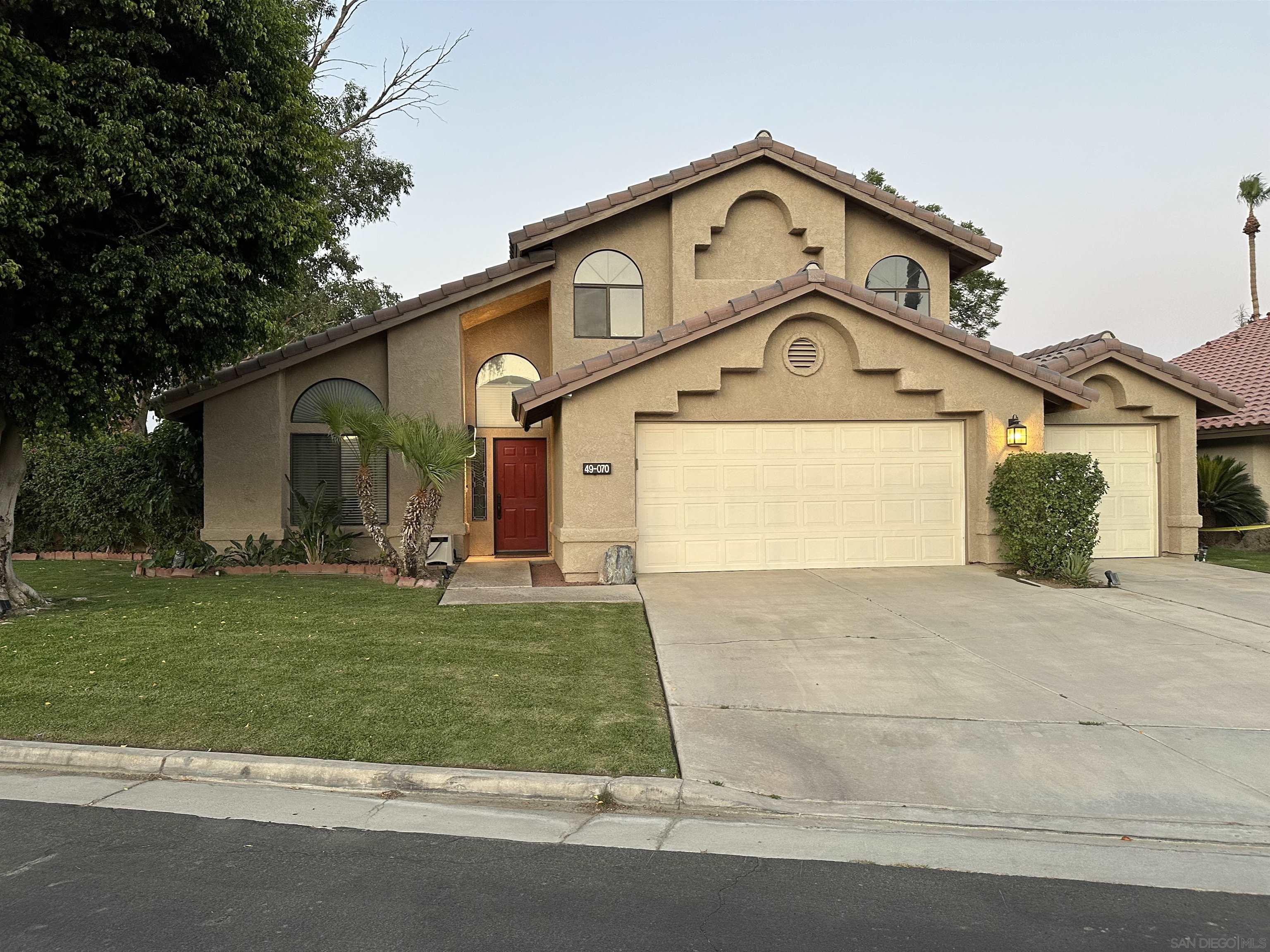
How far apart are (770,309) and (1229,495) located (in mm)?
10765

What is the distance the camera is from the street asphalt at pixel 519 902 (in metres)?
3.41

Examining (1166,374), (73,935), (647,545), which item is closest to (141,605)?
(647,545)

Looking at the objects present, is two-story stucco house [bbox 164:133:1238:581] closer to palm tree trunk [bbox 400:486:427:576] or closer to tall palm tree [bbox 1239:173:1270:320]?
palm tree trunk [bbox 400:486:427:576]

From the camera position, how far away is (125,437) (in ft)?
53.5

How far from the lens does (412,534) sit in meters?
12.5

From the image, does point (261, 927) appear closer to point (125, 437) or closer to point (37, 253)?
point (37, 253)

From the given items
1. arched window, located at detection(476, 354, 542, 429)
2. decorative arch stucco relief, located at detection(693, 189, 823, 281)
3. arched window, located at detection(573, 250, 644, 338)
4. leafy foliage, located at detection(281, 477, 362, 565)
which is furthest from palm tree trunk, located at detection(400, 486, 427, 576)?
decorative arch stucco relief, located at detection(693, 189, 823, 281)

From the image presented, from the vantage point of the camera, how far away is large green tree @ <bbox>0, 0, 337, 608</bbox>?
8664 mm

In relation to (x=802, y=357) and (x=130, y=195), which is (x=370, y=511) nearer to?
(x=130, y=195)

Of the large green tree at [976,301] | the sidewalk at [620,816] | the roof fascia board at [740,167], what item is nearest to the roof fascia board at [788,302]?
the roof fascia board at [740,167]

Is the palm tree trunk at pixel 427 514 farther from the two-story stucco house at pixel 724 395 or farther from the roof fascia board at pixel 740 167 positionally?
the roof fascia board at pixel 740 167

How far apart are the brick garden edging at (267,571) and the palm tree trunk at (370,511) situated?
0.35 metres

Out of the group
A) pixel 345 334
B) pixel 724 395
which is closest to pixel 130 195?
pixel 345 334

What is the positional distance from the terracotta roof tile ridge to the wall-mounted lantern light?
4.17 meters
